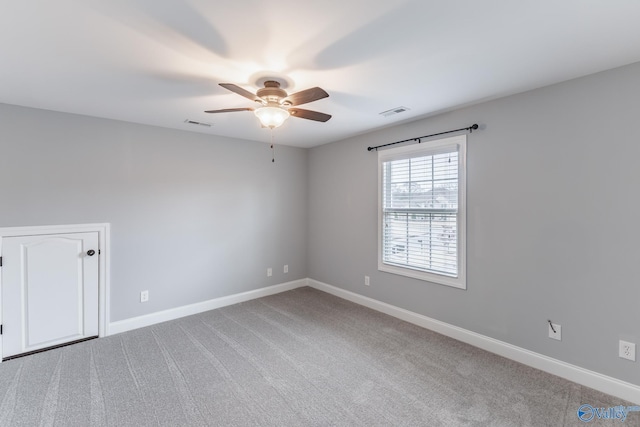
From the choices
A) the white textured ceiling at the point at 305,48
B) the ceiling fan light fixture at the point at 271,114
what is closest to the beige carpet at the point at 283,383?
the ceiling fan light fixture at the point at 271,114

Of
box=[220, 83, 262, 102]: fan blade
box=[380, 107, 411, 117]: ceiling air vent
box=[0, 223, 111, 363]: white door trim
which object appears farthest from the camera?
box=[0, 223, 111, 363]: white door trim

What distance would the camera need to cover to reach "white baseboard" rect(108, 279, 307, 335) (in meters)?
3.34

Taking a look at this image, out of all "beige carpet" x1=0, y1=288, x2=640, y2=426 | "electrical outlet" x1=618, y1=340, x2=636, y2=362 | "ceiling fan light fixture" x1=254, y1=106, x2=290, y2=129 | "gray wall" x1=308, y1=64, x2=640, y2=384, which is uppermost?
"ceiling fan light fixture" x1=254, y1=106, x2=290, y2=129

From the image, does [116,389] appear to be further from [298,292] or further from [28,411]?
[298,292]

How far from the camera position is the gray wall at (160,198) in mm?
2889

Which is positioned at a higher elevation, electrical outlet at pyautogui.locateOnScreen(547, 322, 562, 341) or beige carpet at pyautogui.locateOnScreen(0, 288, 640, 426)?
electrical outlet at pyautogui.locateOnScreen(547, 322, 562, 341)

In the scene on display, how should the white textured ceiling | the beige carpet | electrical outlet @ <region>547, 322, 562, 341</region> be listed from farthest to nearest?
electrical outlet @ <region>547, 322, 562, 341</region> → the beige carpet → the white textured ceiling

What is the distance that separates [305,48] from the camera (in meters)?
1.84

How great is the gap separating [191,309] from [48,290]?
1463mm

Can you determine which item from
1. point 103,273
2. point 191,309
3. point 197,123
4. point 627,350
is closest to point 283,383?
point 191,309

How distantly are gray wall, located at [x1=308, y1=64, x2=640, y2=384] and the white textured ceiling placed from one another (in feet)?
0.91

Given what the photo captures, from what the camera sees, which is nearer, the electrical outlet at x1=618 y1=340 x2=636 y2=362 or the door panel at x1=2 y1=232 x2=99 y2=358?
the electrical outlet at x1=618 y1=340 x2=636 y2=362

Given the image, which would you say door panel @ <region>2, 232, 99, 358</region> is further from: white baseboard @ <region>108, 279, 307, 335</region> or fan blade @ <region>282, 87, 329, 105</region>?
fan blade @ <region>282, 87, 329, 105</region>

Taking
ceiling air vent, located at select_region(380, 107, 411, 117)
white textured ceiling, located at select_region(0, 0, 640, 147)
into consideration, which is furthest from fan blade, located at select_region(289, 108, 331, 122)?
ceiling air vent, located at select_region(380, 107, 411, 117)
